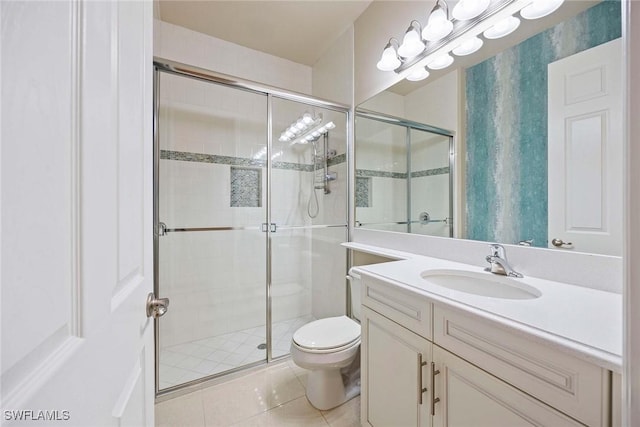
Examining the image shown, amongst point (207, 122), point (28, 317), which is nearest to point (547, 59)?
point (28, 317)

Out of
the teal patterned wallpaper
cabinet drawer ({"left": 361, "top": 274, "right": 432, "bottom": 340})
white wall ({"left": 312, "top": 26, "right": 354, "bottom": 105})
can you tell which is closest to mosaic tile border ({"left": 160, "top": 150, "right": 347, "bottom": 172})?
white wall ({"left": 312, "top": 26, "right": 354, "bottom": 105})

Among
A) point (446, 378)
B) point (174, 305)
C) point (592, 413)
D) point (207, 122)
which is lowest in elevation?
point (174, 305)

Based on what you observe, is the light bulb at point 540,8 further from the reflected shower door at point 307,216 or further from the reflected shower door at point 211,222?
the reflected shower door at point 211,222

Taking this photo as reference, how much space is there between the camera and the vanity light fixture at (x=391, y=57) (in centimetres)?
160

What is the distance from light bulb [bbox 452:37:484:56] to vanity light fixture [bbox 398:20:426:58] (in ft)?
0.70

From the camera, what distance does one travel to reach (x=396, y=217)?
1761mm

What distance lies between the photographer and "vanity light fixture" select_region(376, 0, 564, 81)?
42.3 inches

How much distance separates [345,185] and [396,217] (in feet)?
2.00

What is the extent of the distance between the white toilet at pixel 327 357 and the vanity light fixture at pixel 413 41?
52.5 inches

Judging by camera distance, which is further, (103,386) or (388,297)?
(388,297)

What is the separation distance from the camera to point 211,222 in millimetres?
2229

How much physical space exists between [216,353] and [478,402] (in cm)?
187

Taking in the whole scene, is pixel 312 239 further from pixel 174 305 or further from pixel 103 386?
pixel 103 386

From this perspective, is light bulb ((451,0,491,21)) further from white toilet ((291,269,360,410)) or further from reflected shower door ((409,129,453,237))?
white toilet ((291,269,360,410))
